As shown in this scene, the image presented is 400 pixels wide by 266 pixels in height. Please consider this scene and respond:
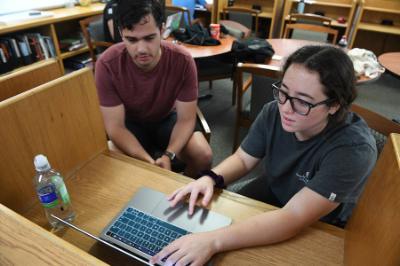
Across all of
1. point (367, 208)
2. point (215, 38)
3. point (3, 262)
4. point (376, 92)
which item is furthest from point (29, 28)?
point (376, 92)

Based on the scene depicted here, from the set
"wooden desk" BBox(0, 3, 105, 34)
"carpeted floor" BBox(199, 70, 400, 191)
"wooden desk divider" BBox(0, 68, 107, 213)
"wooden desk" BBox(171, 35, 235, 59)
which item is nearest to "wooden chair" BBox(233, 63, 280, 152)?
"carpeted floor" BBox(199, 70, 400, 191)

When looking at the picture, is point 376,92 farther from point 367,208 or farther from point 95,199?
point 95,199

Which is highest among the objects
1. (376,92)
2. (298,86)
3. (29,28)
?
(298,86)

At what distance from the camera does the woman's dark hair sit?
822 mm

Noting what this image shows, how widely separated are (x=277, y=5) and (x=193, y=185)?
430cm

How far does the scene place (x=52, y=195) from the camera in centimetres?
75

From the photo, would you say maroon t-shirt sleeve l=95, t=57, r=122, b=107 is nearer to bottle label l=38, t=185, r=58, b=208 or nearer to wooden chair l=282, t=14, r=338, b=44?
bottle label l=38, t=185, r=58, b=208

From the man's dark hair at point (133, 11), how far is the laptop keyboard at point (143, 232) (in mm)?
855

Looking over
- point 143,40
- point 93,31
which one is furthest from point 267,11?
point 143,40

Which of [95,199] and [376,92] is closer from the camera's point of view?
[95,199]

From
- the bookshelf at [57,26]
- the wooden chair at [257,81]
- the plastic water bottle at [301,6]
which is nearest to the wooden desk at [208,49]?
the wooden chair at [257,81]

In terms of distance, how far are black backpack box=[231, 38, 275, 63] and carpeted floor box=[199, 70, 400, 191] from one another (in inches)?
24.4

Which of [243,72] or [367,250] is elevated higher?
[367,250]

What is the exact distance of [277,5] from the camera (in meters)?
4.43
